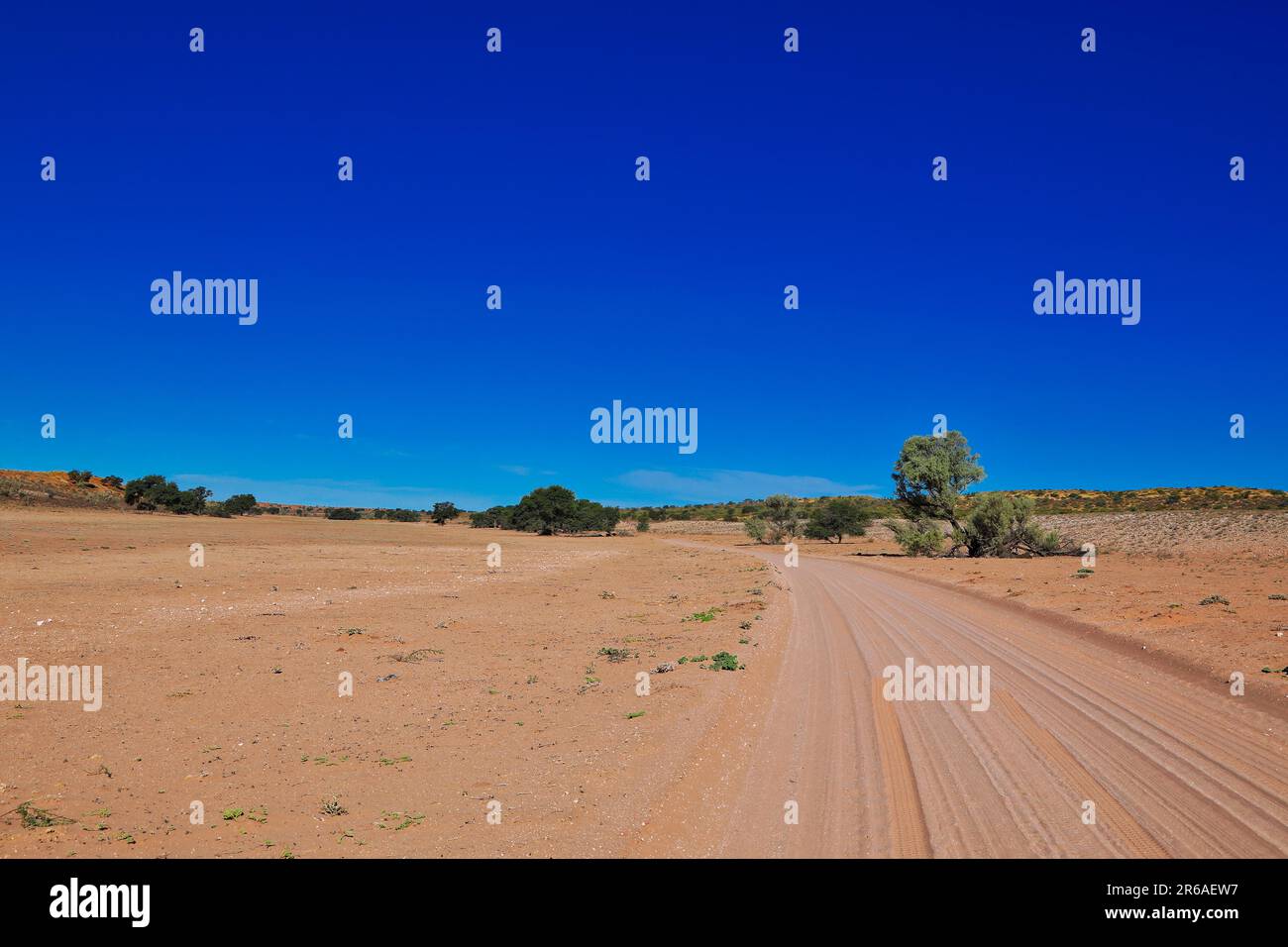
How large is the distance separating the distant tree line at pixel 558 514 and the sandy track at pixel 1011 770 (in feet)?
271

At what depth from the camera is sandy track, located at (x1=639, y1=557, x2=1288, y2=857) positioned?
6047mm

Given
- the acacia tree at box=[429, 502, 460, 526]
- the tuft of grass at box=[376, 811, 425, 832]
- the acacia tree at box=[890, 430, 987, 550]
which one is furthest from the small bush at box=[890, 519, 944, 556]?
the acacia tree at box=[429, 502, 460, 526]

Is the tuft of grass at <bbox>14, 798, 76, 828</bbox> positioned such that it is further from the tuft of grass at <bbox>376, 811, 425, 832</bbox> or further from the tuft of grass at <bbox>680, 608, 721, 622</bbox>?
the tuft of grass at <bbox>680, 608, 721, 622</bbox>

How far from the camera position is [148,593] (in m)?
20.8

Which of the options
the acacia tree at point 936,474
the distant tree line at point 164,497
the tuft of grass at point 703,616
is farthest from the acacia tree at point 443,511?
the tuft of grass at point 703,616

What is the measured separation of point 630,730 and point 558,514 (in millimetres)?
85936

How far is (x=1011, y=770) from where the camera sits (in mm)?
7641

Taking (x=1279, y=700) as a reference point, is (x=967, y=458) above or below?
above

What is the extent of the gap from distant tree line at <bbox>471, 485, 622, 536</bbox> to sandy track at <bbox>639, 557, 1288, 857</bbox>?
82490 mm

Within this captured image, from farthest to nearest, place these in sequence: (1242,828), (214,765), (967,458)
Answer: (967,458)
(214,765)
(1242,828)

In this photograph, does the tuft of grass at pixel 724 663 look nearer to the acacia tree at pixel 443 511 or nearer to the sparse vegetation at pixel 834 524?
the sparse vegetation at pixel 834 524
